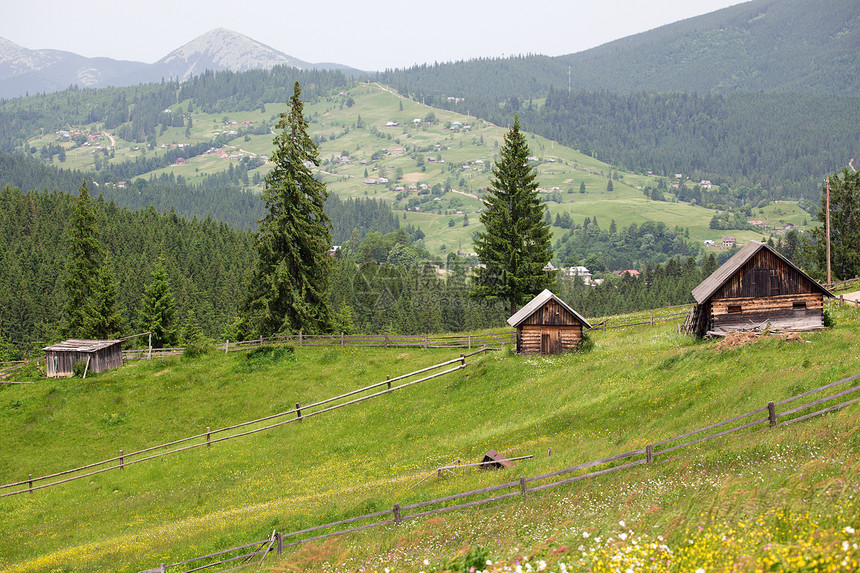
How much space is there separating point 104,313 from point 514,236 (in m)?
36.3

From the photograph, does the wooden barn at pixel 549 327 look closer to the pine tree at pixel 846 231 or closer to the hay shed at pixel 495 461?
the hay shed at pixel 495 461

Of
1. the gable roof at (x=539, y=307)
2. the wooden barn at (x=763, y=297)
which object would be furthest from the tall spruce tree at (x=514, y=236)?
the wooden barn at (x=763, y=297)

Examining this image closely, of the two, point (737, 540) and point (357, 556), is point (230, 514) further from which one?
point (737, 540)

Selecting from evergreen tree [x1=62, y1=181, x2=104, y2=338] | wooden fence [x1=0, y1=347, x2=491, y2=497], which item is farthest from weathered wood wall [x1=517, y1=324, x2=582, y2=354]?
evergreen tree [x1=62, y1=181, x2=104, y2=338]

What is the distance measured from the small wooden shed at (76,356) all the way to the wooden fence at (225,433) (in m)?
11.8

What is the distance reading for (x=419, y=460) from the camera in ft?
88.3

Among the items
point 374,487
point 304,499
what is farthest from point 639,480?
point 304,499

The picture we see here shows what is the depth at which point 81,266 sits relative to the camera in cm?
5662

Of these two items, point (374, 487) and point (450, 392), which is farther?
point (450, 392)

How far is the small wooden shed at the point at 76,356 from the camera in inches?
1793

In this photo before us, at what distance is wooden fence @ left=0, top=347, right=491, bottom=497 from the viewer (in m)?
33.3

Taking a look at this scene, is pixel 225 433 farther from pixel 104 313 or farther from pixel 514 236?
pixel 104 313

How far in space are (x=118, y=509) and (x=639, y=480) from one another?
22566 millimetres

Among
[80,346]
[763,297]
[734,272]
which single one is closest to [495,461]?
[734,272]
